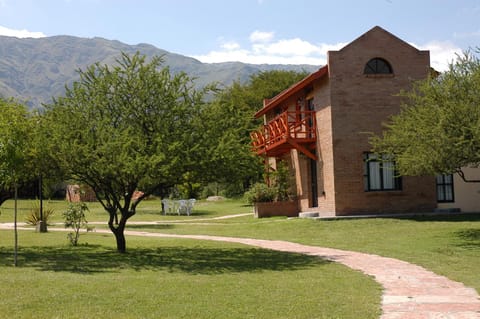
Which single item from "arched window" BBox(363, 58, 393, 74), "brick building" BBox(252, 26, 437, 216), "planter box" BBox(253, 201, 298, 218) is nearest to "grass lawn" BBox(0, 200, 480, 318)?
"brick building" BBox(252, 26, 437, 216)

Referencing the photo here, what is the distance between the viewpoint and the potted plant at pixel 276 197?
3052 centimetres

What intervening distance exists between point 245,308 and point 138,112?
8677 millimetres

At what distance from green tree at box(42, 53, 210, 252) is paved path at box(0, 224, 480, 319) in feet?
16.0

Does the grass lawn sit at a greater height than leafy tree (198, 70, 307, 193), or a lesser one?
lesser

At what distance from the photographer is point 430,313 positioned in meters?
8.56

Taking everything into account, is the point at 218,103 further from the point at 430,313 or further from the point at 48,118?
the point at 430,313

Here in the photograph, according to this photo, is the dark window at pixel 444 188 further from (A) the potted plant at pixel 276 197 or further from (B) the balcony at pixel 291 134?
(A) the potted plant at pixel 276 197

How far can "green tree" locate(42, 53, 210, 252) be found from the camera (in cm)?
1548

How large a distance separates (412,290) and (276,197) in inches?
821

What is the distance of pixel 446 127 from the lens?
18.0m

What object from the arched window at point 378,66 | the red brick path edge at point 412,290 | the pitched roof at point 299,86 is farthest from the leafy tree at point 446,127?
the pitched roof at point 299,86

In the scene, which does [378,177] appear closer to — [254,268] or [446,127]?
[446,127]

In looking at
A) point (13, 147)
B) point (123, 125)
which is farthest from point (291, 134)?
Result: point (13, 147)

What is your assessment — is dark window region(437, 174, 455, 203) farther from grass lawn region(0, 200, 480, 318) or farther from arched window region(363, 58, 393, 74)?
arched window region(363, 58, 393, 74)
